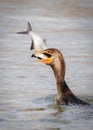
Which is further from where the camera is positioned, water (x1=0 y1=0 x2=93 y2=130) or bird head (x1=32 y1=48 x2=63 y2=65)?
bird head (x1=32 y1=48 x2=63 y2=65)

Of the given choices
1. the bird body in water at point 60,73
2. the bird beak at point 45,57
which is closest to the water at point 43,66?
the bird body in water at point 60,73

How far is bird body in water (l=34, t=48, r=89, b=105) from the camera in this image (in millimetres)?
7812

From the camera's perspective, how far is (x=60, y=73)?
26.0 feet

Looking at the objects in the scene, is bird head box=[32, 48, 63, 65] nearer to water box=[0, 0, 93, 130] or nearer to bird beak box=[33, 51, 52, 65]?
bird beak box=[33, 51, 52, 65]

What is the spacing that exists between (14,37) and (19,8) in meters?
3.00

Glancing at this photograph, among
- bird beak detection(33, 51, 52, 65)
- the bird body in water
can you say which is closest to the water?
the bird body in water

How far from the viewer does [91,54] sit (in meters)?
10.3

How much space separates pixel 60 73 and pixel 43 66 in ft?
5.64

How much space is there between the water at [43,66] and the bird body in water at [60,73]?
0.10 meters

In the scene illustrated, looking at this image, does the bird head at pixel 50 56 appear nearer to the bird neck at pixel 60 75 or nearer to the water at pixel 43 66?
the bird neck at pixel 60 75

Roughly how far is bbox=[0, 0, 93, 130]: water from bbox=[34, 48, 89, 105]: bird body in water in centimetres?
10

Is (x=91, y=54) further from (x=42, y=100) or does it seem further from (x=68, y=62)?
(x=42, y=100)

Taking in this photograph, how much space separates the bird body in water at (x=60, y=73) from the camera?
25.6ft

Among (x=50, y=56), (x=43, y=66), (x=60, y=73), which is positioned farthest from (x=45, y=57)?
(x=43, y=66)
